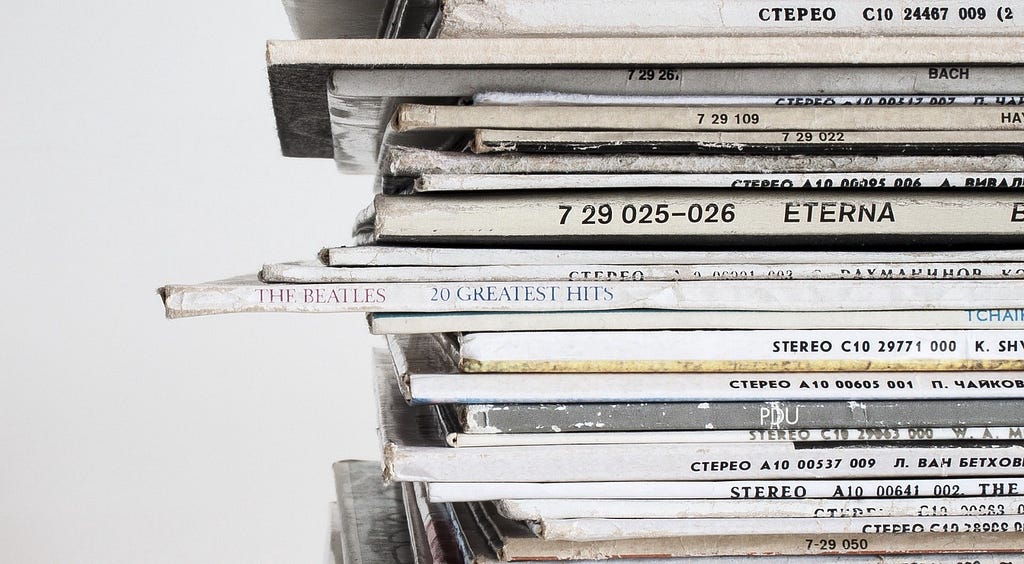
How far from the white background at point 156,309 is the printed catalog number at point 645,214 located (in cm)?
167

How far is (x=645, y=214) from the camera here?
705 mm

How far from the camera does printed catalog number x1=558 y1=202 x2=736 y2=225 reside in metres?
0.70

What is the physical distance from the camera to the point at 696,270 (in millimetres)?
704

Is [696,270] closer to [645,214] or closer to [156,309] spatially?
[645,214]

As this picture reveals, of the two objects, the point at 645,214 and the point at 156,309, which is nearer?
the point at 645,214

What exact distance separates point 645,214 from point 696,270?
47mm

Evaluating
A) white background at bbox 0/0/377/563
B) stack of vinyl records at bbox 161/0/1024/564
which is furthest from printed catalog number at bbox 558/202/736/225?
white background at bbox 0/0/377/563

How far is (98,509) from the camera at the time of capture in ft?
7.79

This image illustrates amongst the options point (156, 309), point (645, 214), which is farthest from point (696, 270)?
point (156, 309)

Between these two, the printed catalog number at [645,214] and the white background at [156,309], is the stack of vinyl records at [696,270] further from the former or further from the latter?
the white background at [156,309]

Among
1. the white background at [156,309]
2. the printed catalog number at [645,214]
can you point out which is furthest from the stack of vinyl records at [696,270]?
the white background at [156,309]

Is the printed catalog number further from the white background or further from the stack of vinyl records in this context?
the white background

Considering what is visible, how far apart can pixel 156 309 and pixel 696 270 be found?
184cm

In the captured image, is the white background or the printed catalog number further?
the white background
